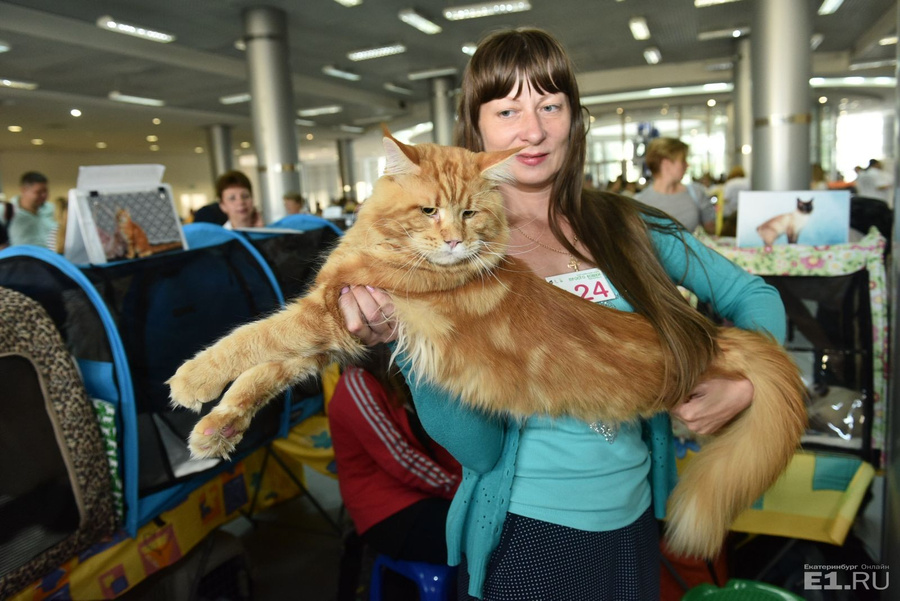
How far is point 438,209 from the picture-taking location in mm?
1028

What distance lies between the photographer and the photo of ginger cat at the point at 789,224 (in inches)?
92.0

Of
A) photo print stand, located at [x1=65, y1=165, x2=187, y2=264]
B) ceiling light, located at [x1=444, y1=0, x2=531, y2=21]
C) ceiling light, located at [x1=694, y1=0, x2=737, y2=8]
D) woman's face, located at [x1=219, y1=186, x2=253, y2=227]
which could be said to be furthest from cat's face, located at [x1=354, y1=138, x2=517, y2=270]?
ceiling light, located at [x1=694, y1=0, x2=737, y2=8]

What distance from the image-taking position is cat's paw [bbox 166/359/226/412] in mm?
860

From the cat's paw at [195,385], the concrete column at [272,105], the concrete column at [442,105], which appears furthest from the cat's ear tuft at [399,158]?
the concrete column at [442,105]

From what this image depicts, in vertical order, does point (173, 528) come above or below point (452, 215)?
below

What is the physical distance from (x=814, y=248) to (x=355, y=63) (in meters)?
10.3

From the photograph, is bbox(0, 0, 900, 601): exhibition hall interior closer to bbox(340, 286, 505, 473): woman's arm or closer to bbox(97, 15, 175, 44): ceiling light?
bbox(340, 286, 505, 473): woman's arm

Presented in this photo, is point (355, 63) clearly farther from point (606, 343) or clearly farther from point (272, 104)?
point (606, 343)

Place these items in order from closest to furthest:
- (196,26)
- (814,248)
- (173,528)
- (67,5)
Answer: (173,528) < (814,248) < (67,5) < (196,26)

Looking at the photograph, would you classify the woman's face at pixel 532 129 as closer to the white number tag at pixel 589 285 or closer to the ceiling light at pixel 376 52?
the white number tag at pixel 589 285

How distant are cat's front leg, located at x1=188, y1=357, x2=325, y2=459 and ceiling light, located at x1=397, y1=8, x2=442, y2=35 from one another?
790 centimetres

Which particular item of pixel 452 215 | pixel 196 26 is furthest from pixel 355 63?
pixel 452 215

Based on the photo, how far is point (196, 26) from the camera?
8.13 m

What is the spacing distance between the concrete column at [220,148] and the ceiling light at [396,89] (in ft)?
15.3
